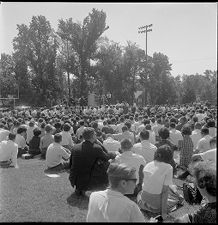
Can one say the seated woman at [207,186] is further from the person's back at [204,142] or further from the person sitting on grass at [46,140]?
the person sitting on grass at [46,140]

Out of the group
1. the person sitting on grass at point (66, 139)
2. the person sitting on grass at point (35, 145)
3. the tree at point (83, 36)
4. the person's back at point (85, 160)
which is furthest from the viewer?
the tree at point (83, 36)

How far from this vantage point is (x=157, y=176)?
5199 millimetres

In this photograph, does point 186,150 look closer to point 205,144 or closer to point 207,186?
point 205,144

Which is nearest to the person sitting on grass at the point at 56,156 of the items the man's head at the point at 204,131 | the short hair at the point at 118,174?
the man's head at the point at 204,131

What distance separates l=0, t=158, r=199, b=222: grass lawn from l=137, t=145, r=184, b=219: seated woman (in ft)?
0.95

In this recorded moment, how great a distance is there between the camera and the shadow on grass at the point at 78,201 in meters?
6.35

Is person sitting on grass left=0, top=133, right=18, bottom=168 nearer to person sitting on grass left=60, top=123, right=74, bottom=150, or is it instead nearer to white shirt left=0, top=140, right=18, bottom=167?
white shirt left=0, top=140, right=18, bottom=167

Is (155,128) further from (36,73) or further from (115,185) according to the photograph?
(36,73)

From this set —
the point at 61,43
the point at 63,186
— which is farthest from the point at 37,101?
the point at 63,186

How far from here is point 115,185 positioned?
305cm

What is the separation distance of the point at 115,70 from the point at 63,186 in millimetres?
43493

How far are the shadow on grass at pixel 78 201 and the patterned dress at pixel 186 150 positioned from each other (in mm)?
2925

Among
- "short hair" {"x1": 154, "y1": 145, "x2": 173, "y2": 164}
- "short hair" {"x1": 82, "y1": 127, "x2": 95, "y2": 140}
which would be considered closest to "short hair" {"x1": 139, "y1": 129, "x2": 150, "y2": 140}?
"short hair" {"x1": 82, "y1": 127, "x2": 95, "y2": 140}

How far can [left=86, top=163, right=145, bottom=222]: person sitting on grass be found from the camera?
9.32 ft
